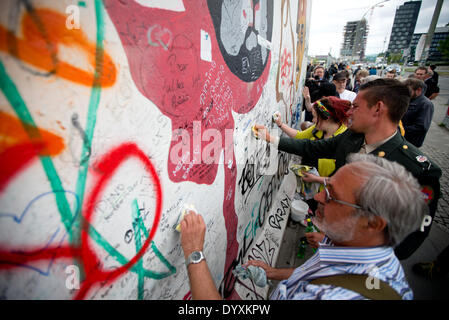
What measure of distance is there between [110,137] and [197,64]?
0.73 metres

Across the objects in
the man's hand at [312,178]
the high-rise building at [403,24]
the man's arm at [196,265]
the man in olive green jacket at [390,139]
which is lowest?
the man's hand at [312,178]

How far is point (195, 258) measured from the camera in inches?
45.0

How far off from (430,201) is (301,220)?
7.30 ft

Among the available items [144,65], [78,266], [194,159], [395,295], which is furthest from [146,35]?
[395,295]

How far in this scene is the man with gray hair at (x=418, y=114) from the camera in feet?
12.6

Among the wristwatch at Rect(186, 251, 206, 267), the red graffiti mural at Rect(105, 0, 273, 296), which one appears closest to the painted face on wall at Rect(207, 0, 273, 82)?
the red graffiti mural at Rect(105, 0, 273, 296)

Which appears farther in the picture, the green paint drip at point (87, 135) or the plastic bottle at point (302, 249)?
the plastic bottle at point (302, 249)

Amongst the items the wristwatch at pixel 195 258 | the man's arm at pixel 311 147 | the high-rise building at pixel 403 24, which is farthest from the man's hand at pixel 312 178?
the high-rise building at pixel 403 24

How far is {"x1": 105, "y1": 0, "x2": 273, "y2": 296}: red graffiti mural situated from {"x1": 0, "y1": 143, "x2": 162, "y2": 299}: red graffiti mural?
0.29 metres

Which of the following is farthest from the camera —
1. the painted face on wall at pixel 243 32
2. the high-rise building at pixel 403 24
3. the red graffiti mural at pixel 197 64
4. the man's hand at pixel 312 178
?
the high-rise building at pixel 403 24

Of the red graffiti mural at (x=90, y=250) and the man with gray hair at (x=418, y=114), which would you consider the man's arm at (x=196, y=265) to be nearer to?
the red graffiti mural at (x=90, y=250)

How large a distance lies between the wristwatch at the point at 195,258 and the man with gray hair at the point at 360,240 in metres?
0.02

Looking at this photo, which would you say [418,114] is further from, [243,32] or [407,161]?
[243,32]

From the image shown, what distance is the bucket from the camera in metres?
3.83
